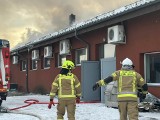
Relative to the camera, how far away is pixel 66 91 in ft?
28.7

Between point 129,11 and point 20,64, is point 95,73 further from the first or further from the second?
point 20,64

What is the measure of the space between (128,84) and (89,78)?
8732 mm

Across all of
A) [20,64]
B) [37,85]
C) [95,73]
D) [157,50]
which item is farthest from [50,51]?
[157,50]

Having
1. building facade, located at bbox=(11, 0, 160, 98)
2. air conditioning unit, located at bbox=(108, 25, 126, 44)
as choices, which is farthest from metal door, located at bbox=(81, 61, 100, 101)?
air conditioning unit, located at bbox=(108, 25, 126, 44)

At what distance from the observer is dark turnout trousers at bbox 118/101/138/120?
806 cm

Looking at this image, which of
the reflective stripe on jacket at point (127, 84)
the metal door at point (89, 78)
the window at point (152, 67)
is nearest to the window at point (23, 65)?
the metal door at point (89, 78)

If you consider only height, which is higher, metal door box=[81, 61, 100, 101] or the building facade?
the building facade

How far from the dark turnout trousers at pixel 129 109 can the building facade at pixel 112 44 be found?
15.9 feet

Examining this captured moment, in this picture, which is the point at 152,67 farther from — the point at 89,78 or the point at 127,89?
the point at 127,89

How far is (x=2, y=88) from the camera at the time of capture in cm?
1383

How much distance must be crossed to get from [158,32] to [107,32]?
3.50 metres

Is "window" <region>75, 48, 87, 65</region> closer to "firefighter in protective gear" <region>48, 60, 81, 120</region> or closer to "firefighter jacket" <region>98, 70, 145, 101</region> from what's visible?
"firefighter in protective gear" <region>48, 60, 81, 120</region>

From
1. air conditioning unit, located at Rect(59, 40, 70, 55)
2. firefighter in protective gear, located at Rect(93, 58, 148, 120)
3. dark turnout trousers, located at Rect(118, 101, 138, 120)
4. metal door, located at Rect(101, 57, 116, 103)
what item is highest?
air conditioning unit, located at Rect(59, 40, 70, 55)

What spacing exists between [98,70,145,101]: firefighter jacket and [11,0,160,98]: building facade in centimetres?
440
